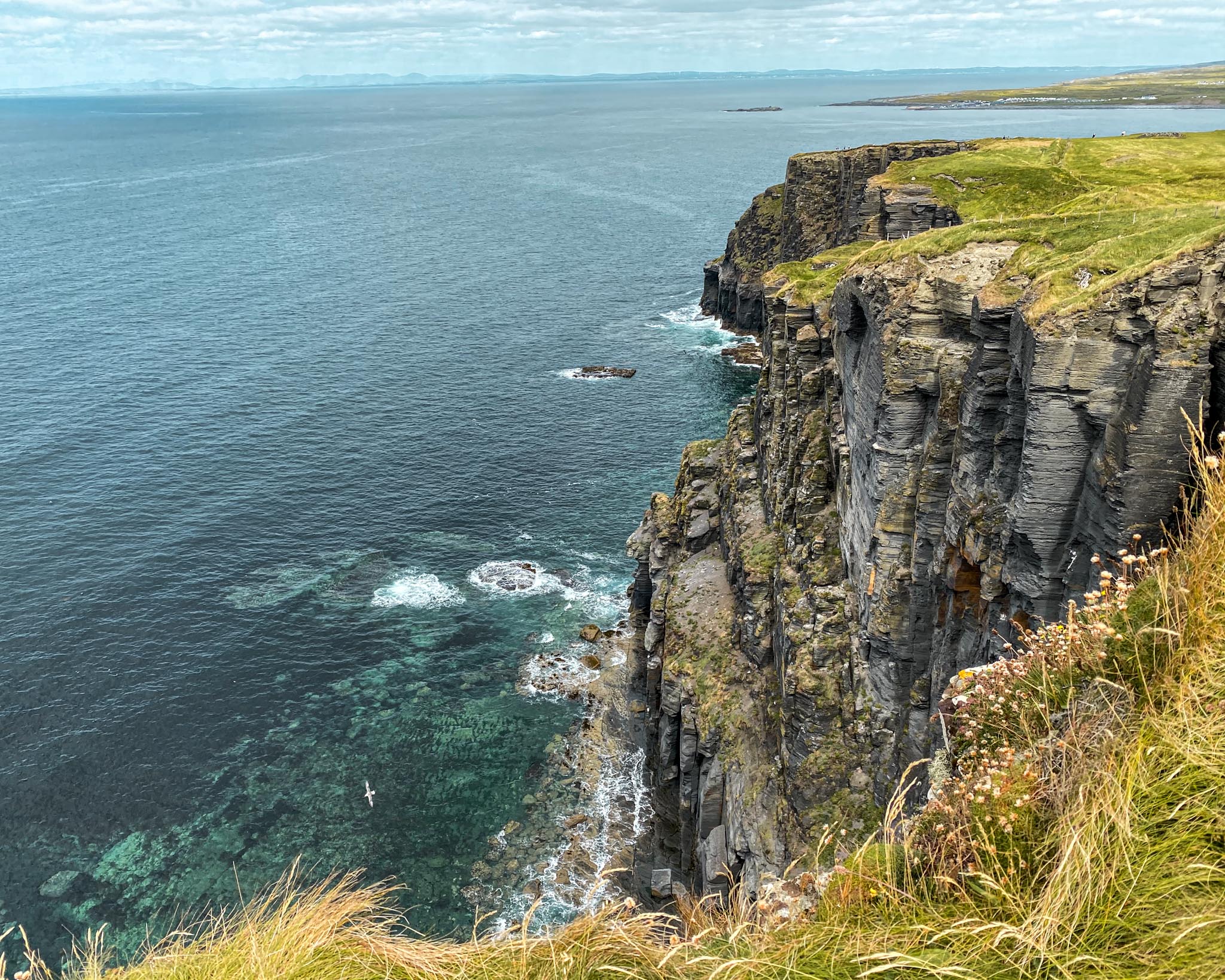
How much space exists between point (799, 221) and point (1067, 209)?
283ft

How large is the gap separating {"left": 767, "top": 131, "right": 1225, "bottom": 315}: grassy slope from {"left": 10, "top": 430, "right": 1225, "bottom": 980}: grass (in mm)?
16258

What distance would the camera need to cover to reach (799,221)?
4877 inches

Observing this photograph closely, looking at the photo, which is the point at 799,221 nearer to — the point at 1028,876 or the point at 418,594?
the point at 418,594

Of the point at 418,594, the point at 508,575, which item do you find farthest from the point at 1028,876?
the point at 508,575

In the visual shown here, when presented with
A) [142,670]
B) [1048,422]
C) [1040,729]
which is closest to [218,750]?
[142,670]

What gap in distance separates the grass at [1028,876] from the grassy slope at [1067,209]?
1626 centimetres

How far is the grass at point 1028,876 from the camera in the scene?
789 cm

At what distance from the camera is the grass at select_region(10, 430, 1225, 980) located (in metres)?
7.89

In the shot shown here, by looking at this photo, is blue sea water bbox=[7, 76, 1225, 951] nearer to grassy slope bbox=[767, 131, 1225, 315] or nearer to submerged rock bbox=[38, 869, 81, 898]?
submerged rock bbox=[38, 869, 81, 898]

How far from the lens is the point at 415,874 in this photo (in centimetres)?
4572

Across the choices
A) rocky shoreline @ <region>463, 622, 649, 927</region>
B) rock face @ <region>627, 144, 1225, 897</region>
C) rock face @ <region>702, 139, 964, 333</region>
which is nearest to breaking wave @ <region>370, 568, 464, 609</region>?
rocky shoreline @ <region>463, 622, 649, 927</region>

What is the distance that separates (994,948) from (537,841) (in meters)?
42.6

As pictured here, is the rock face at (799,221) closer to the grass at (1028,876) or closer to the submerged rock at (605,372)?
the submerged rock at (605,372)

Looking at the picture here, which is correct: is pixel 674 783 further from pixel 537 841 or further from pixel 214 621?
pixel 214 621
